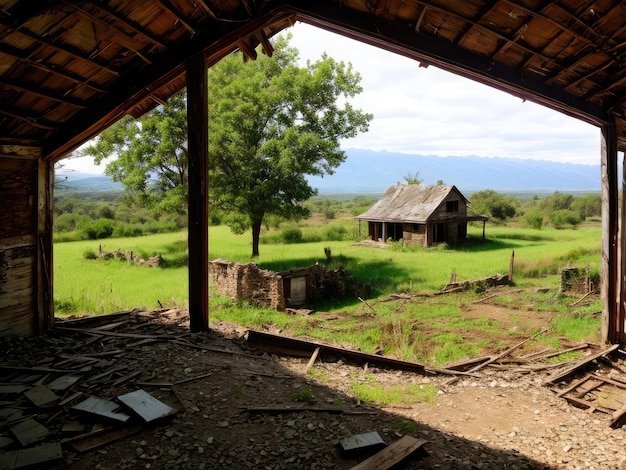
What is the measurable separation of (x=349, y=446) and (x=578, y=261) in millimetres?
21233

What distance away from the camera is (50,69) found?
18.2 feet

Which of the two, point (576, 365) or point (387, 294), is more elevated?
point (576, 365)

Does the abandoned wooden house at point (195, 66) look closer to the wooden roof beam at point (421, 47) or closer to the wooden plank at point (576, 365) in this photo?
the wooden roof beam at point (421, 47)

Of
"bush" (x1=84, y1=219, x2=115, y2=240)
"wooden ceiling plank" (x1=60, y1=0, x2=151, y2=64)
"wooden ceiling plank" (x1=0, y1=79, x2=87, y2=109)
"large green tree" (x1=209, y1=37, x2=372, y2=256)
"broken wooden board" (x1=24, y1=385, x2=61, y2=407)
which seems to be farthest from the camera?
"bush" (x1=84, y1=219, x2=115, y2=240)

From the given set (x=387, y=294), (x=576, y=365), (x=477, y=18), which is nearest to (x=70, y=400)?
(x=477, y=18)

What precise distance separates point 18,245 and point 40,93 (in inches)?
94.1

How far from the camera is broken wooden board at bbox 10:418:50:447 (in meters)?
3.80

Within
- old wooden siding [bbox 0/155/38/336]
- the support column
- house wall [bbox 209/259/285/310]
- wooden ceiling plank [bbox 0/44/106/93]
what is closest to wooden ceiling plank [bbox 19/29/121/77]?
wooden ceiling plank [bbox 0/44/106/93]

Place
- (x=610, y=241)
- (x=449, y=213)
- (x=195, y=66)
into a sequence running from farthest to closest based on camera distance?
(x=449, y=213)
(x=610, y=241)
(x=195, y=66)

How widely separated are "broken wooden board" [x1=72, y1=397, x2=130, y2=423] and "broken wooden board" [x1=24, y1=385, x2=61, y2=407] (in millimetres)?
377

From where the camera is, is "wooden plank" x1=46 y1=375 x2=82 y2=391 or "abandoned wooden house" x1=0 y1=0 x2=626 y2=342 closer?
"wooden plank" x1=46 y1=375 x2=82 y2=391

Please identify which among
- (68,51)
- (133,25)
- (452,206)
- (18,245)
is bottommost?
(18,245)

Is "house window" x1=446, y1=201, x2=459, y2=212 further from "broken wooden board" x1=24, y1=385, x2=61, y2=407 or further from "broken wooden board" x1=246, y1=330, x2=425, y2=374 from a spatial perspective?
"broken wooden board" x1=24, y1=385, x2=61, y2=407

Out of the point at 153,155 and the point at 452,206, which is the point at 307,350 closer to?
the point at 153,155
